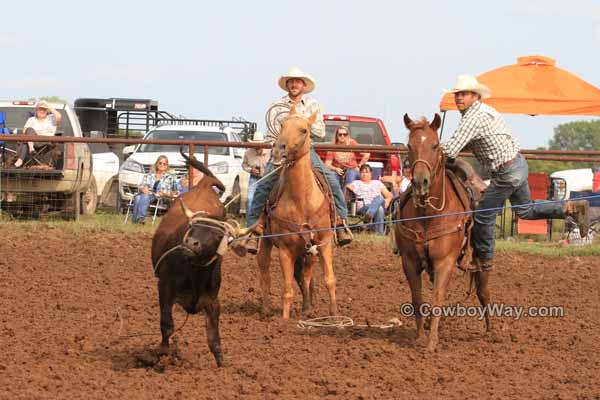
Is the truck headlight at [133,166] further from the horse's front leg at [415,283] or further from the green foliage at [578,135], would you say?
the green foliage at [578,135]

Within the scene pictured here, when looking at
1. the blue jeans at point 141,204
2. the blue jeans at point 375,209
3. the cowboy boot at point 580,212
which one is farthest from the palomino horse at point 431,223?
the blue jeans at point 141,204

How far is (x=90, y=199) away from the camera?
56.5 feet

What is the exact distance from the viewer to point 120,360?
313 inches

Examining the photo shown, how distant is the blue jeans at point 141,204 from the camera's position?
15.3 meters

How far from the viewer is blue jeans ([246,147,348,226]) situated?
1055 centimetres

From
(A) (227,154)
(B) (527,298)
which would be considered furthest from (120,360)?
(A) (227,154)

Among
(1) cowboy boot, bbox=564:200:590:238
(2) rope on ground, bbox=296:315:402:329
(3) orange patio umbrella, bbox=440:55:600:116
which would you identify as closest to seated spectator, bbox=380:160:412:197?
(3) orange patio umbrella, bbox=440:55:600:116

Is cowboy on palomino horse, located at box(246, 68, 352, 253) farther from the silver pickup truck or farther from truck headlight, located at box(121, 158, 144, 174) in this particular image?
truck headlight, located at box(121, 158, 144, 174)

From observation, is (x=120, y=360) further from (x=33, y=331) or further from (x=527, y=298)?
(x=527, y=298)

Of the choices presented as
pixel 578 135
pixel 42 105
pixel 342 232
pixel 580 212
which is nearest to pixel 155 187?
pixel 42 105

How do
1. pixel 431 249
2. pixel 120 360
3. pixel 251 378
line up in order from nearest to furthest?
pixel 251 378 → pixel 120 360 → pixel 431 249

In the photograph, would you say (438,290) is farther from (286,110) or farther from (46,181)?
(46,181)

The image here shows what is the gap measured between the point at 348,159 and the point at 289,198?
5.70 m

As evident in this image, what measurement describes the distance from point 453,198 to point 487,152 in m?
→ 0.60
